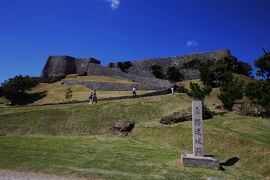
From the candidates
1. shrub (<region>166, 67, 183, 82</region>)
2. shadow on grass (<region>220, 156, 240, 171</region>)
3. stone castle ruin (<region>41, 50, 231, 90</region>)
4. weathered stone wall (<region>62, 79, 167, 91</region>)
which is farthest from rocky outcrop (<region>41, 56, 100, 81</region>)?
shadow on grass (<region>220, 156, 240, 171</region>)

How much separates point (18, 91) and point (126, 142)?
37561 millimetres

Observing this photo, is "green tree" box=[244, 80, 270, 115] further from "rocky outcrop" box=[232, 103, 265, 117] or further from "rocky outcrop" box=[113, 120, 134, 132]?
"rocky outcrop" box=[113, 120, 134, 132]

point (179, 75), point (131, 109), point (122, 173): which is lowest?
point (122, 173)

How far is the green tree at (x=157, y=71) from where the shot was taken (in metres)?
69.2

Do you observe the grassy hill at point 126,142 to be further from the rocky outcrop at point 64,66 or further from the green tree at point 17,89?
the rocky outcrop at point 64,66

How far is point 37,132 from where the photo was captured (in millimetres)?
27125

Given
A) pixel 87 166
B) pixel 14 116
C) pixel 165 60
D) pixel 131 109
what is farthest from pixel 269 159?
pixel 165 60

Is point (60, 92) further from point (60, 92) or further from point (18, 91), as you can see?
point (18, 91)

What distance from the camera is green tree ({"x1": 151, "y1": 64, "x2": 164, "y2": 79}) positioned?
6919 cm

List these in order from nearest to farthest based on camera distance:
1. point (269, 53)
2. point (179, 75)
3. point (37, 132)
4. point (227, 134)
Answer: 1. point (227, 134)
2. point (37, 132)
3. point (269, 53)
4. point (179, 75)

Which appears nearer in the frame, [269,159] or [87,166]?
[87,166]

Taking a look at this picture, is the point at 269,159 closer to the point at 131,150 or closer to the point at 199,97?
the point at 131,150

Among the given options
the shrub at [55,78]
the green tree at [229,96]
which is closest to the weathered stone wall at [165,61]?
the shrub at [55,78]

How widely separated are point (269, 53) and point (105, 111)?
26.8 m
